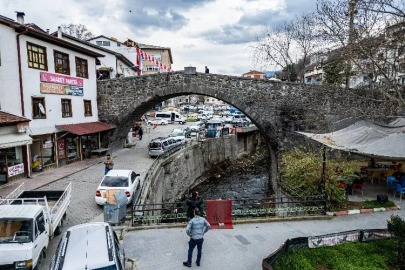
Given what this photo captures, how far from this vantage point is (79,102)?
19297mm

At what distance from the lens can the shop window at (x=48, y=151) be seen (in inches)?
Result: 634

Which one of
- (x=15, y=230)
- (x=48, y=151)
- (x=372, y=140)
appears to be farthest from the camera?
(x=48, y=151)

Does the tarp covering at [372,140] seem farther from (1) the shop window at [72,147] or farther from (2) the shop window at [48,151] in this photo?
(1) the shop window at [72,147]

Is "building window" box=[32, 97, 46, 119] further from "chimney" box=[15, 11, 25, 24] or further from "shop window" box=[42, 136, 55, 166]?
"chimney" box=[15, 11, 25, 24]

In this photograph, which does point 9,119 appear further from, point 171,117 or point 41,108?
point 171,117

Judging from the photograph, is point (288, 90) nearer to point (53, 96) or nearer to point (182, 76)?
point (182, 76)

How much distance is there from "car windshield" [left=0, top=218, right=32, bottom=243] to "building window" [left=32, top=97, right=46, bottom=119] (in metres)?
10.5

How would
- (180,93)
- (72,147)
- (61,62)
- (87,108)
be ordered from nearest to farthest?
(61,62) → (72,147) → (87,108) → (180,93)

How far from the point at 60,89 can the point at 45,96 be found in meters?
1.42

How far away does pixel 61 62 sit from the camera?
57.4 ft

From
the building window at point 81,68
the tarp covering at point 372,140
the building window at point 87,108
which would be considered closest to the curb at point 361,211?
the tarp covering at point 372,140

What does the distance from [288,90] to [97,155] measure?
15044 millimetres

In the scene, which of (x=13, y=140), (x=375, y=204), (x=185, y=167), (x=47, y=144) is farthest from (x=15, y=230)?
A: (x=185, y=167)

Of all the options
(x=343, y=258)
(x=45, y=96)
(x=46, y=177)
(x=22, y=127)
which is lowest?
(x=343, y=258)
